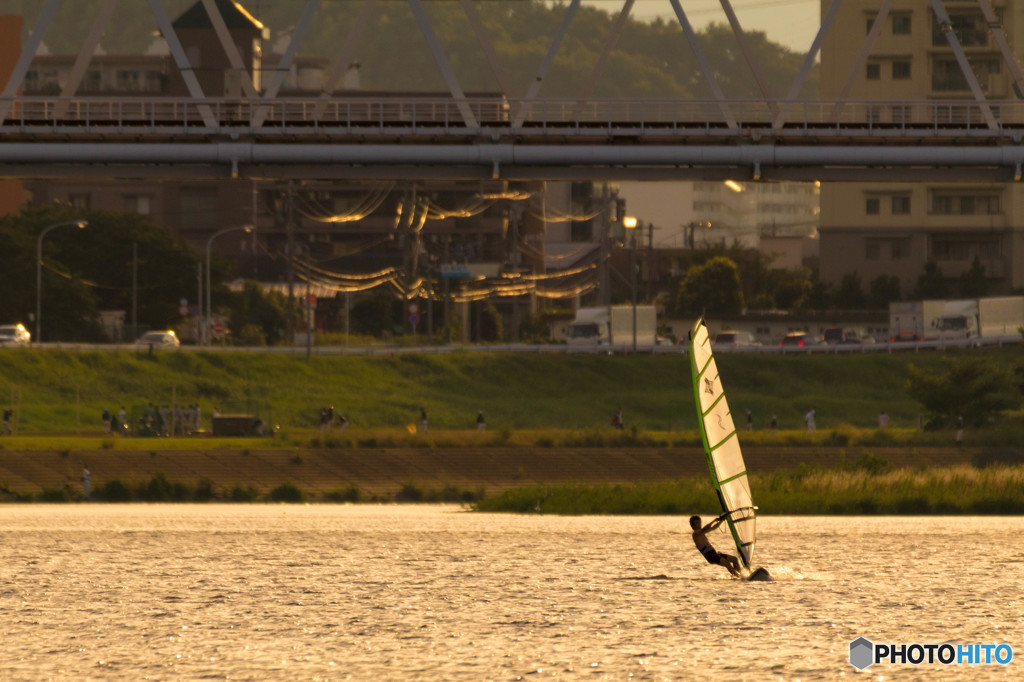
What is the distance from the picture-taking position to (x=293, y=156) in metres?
47.4

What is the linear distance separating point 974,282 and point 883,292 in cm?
696

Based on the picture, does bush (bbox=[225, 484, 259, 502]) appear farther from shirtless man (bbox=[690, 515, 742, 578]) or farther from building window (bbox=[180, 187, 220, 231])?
building window (bbox=[180, 187, 220, 231])

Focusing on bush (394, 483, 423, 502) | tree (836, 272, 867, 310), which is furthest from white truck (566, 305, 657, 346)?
bush (394, 483, 423, 502)

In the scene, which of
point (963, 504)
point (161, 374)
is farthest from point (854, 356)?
point (963, 504)

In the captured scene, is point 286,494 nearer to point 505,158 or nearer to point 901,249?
point 505,158

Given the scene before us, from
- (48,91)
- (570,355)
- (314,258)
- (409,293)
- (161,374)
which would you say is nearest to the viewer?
(161,374)

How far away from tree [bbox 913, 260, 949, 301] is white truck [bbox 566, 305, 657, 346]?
2651 centimetres

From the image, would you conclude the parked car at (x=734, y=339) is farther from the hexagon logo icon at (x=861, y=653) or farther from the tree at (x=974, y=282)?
the hexagon logo icon at (x=861, y=653)

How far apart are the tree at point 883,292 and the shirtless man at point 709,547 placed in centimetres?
9229

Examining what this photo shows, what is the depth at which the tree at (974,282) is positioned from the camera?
4651 inches

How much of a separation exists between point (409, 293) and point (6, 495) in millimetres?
71369

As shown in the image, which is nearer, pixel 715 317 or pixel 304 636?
pixel 304 636

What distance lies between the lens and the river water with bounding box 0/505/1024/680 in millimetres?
21047

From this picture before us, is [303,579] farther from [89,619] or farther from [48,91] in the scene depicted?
[48,91]
